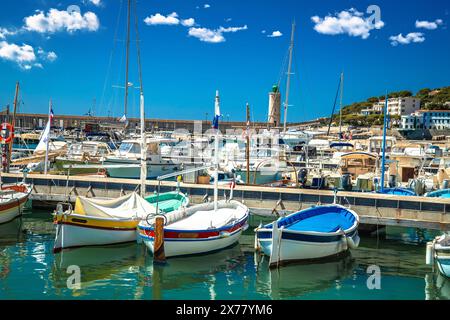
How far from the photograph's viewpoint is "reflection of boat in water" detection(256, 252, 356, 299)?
51.3 ft

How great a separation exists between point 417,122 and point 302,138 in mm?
85036

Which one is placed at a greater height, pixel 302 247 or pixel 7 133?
pixel 7 133

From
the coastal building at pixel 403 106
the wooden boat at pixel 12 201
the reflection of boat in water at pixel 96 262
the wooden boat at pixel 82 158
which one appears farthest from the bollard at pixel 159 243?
the coastal building at pixel 403 106

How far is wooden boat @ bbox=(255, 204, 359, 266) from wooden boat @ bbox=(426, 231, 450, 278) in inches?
138

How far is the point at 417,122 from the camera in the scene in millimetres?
133625

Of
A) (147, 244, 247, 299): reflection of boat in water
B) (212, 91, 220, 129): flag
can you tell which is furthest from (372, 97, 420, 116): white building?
(147, 244, 247, 299): reflection of boat in water

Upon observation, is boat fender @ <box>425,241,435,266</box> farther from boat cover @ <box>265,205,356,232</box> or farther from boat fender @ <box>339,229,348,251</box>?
boat cover @ <box>265,205,356,232</box>

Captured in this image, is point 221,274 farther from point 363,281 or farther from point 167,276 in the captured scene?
point 363,281

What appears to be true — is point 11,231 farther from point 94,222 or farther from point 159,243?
point 159,243

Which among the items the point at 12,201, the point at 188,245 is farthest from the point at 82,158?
the point at 188,245

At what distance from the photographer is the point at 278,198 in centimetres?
2397

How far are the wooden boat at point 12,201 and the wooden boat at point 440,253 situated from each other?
1942 cm

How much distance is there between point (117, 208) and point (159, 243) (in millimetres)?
4530
